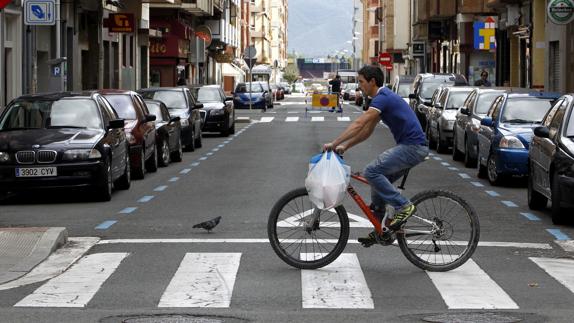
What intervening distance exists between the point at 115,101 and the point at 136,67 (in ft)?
115

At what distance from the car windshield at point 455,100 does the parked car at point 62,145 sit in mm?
12259

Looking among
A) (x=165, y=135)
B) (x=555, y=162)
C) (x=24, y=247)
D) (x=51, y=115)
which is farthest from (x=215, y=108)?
(x=24, y=247)

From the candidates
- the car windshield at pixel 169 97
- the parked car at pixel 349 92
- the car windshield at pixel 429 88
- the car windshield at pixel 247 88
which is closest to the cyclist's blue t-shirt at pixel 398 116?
the car windshield at pixel 169 97

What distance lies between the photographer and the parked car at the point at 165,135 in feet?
84.3

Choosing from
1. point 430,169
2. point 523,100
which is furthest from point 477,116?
point 523,100

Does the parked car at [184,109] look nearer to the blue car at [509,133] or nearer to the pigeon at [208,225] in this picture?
the blue car at [509,133]

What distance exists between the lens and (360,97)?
83500 mm

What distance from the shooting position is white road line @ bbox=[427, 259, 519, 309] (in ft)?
30.7

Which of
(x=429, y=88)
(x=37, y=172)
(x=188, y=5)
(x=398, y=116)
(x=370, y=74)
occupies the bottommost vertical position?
(x=37, y=172)

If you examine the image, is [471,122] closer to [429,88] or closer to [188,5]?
[429,88]

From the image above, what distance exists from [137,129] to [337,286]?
12.8 m

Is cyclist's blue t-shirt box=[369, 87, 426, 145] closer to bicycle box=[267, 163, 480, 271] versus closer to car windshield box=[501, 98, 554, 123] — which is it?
bicycle box=[267, 163, 480, 271]

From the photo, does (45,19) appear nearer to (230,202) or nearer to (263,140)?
(230,202)

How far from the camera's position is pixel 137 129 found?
22625 mm
